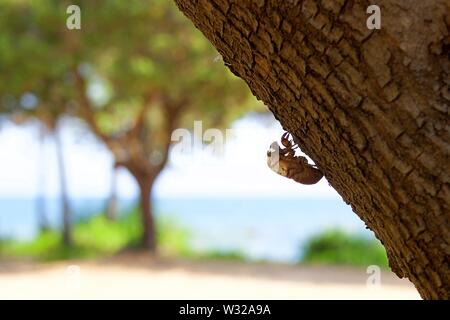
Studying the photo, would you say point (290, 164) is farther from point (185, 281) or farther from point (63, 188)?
point (63, 188)

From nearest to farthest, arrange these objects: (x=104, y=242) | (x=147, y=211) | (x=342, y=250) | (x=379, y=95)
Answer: (x=379, y=95) < (x=342, y=250) < (x=147, y=211) < (x=104, y=242)

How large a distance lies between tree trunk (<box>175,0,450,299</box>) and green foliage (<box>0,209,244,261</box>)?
9.59 meters

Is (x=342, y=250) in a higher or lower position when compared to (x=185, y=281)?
higher

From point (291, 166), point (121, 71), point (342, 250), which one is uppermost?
point (121, 71)

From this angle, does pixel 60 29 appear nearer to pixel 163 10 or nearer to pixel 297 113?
pixel 163 10

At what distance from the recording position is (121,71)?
9.34 m

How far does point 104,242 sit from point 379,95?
11113 millimetres

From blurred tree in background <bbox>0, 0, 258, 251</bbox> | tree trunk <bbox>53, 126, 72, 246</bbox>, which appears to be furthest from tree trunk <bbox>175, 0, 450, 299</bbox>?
tree trunk <bbox>53, 126, 72, 246</bbox>

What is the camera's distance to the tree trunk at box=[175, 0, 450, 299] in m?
1.04

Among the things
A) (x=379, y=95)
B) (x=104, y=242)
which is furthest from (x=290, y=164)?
(x=104, y=242)

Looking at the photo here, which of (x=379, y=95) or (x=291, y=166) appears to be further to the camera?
(x=291, y=166)

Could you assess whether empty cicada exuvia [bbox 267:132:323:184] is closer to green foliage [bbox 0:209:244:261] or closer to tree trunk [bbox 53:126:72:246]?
green foliage [bbox 0:209:244:261]

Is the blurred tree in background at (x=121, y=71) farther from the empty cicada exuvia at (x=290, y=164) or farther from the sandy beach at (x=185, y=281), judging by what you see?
the empty cicada exuvia at (x=290, y=164)

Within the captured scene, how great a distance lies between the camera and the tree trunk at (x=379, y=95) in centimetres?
104
